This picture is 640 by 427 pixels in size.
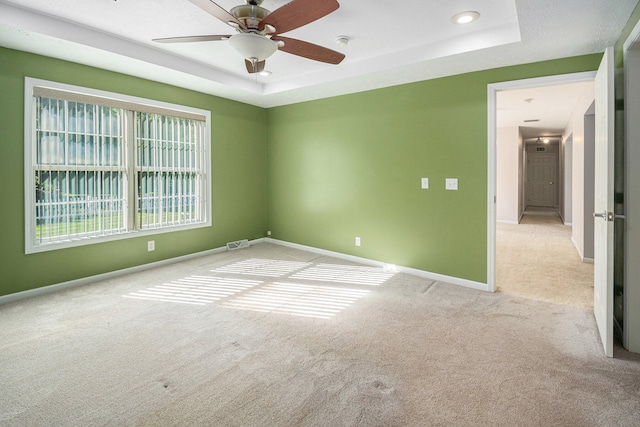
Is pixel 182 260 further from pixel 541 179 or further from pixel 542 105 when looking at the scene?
pixel 541 179

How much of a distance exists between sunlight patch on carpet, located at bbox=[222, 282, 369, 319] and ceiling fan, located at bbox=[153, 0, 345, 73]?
2.10 meters

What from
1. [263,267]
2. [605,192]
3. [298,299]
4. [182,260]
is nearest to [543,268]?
[605,192]

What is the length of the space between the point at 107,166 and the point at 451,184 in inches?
A: 155

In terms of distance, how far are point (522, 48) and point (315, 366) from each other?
3108 millimetres

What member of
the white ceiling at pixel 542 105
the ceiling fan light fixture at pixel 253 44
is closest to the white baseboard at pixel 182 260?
the white ceiling at pixel 542 105

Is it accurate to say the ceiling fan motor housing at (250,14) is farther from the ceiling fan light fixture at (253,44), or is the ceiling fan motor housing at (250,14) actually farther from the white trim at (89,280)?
the white trim at (89,280)

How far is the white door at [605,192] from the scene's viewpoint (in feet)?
7.14

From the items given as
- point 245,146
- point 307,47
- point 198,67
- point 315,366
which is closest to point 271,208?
point 245,146

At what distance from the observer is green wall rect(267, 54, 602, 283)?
364 cm

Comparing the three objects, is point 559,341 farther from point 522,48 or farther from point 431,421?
point 522,48

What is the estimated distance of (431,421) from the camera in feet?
5.43

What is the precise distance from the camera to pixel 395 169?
4293 millimetres

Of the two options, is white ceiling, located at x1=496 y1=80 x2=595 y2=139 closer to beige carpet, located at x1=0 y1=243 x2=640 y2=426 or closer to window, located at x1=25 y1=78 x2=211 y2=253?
beige carpet, located at x1=0 y1=243 x2=640 y2=426

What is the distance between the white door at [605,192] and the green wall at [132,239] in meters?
4.43
